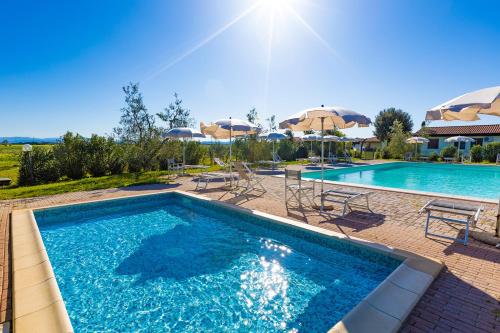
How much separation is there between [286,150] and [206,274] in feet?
62.5

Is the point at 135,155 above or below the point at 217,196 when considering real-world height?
above

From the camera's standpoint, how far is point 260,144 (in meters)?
19.4

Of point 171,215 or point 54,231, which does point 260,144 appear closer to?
point 171,215

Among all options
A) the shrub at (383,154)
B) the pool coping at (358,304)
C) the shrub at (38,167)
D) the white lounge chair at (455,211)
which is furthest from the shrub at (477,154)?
the shrub at (38,167)

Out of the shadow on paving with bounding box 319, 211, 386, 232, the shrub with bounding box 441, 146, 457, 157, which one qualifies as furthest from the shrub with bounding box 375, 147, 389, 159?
the shadow on paving with bounding box 319, 211, 386, 232

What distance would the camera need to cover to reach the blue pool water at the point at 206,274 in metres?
2.79

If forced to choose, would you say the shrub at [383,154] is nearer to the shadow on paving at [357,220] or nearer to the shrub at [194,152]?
the shrub at [194,152]

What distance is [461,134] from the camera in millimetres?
27891

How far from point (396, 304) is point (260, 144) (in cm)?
1724

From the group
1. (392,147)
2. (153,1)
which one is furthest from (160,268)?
(392,147)

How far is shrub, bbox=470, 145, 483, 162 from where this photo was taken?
21.6 metres

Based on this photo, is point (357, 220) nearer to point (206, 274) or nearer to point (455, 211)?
point (455, 211)

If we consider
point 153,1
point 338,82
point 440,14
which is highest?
point 153,1

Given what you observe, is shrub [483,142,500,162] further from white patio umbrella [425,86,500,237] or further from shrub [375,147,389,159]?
white patio umbrella [425,86,500,237]
